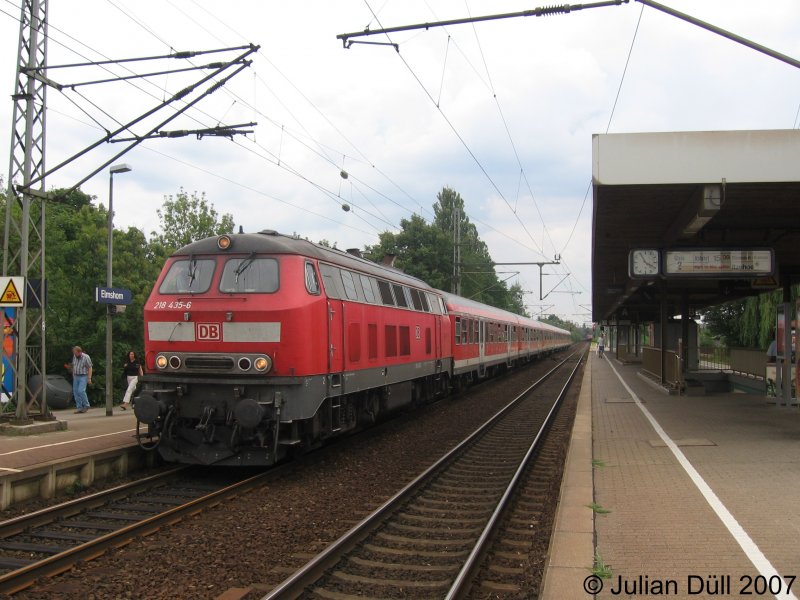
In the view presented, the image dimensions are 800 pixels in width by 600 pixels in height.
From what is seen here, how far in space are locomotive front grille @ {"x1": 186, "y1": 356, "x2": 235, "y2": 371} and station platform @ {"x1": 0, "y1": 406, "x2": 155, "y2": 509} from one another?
163cm

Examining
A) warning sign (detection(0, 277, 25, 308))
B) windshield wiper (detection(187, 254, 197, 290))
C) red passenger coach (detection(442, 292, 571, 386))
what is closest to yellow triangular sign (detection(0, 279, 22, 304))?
warning sign (detection(0, 277, 25, 308))

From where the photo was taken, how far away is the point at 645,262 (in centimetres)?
1317

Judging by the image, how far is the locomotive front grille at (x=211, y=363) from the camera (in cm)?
841

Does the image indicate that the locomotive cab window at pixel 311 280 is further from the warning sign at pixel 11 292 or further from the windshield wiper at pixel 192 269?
the warning sign at pixel 11 292

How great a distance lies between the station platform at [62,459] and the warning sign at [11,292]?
2163mm

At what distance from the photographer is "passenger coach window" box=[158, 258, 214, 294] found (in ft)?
29.5

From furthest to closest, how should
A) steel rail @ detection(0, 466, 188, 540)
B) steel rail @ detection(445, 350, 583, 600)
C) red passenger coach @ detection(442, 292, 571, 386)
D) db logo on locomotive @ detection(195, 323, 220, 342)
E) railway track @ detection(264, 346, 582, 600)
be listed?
1. red passenger coach @ detection(442, 292, 571, 386)
2. db logo on locomotive @ detection(195, 323, 220, 342)
3. steel rail @ detection(0, 466, 188, 540)
4. railway track @ detection(264, 346, 582, 600)
5. steel rail @ detection(445, 350, 583, 600)

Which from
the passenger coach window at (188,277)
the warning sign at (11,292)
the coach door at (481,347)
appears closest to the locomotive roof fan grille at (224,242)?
the passenger coach window at (188,277)

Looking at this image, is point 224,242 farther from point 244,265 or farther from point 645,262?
point 645,262

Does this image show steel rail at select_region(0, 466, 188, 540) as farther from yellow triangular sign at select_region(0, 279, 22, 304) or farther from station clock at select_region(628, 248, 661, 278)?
station clock at select_region(628, 248, 661, 278)

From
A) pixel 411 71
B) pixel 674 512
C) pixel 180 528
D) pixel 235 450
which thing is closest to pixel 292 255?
pixel 235 450

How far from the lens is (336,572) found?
5.38 metres

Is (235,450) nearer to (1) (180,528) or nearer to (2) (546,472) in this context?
(1) (180,528)

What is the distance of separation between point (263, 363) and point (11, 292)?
18.3ft
